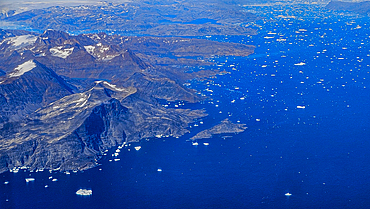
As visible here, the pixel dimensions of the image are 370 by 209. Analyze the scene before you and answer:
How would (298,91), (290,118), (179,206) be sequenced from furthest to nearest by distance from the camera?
(298,91) < (290,118) < (179,206)

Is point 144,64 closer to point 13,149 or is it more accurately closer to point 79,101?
point 79,101

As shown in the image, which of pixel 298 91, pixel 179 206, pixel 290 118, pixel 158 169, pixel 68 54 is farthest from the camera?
pixel 68 54

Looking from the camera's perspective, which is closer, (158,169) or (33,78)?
(158,169)

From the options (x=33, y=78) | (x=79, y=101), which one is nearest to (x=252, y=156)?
(x=79, y=101)

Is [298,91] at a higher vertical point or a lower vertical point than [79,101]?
lower

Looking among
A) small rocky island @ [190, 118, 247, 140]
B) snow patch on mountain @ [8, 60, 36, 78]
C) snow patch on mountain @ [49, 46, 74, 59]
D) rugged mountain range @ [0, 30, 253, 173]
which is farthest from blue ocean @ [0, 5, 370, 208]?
snow patch on mountain @ [49, 46, 74, 59]

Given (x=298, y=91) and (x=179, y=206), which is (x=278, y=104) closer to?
(x=298, y=91)
